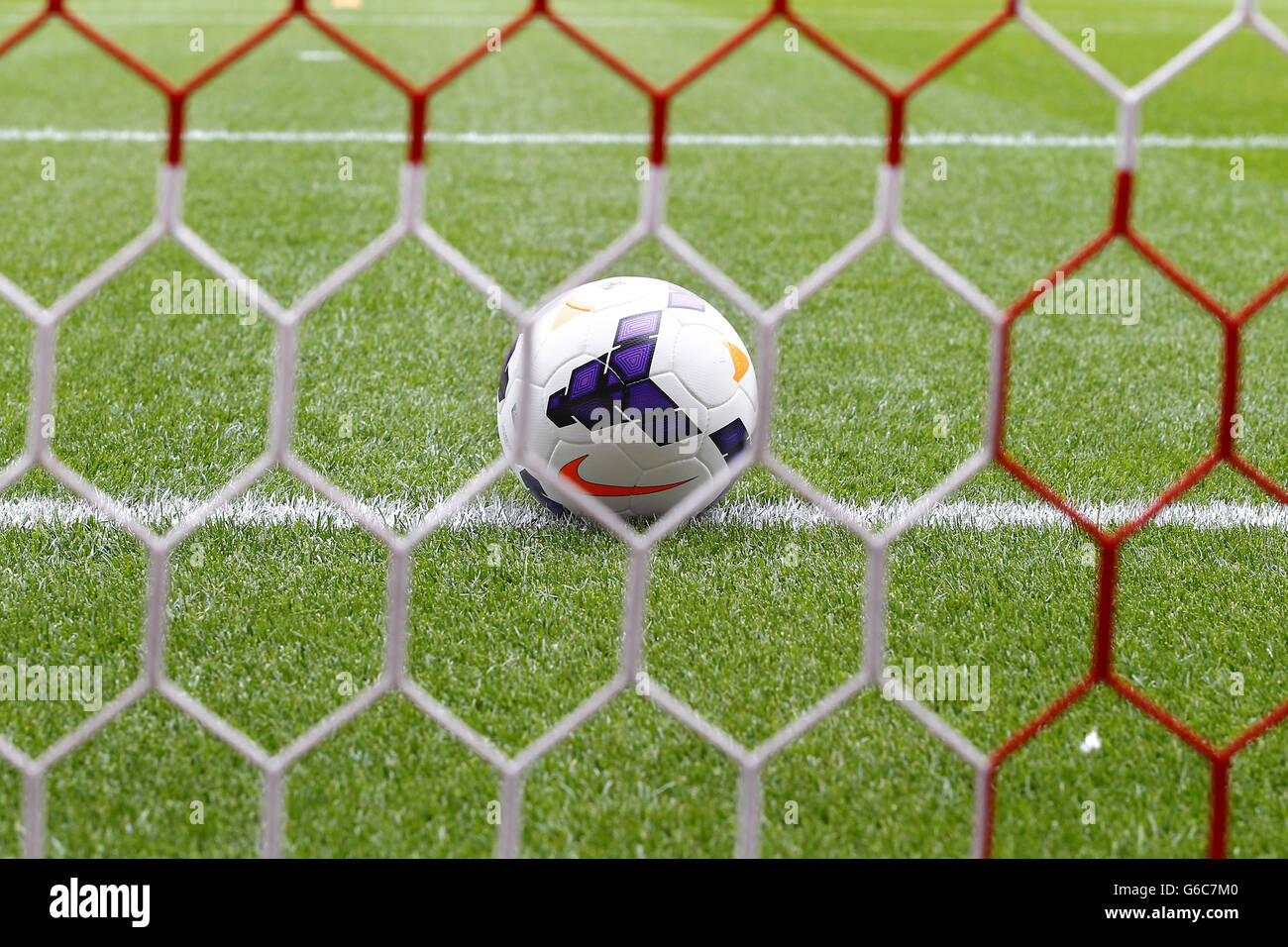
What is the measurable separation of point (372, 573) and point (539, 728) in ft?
1.91

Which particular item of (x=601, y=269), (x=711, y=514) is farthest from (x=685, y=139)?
→ (x=601, y=269)

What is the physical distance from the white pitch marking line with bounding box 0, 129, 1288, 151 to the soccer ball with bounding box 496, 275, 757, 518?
4218 millimetres

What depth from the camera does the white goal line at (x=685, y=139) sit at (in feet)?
21.7

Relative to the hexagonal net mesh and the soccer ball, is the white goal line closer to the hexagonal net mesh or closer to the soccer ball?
the soccer ball

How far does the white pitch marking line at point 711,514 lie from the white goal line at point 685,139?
420 cm

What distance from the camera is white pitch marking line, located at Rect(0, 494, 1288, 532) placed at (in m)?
2.65

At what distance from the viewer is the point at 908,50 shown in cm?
1158

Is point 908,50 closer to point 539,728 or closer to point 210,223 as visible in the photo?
A: point 210,223

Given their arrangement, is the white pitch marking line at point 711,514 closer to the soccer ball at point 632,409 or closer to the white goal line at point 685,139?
the soccer ball at point 632,409

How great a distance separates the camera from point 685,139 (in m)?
6.86

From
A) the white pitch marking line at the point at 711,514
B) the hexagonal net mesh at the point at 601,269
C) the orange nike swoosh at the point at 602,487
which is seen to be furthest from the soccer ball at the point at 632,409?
the hexagonal net mesh at the point at 601,269

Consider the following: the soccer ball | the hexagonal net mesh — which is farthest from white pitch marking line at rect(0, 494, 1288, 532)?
the hexagonal net mesh

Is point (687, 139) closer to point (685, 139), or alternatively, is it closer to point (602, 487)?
point (685, 139)

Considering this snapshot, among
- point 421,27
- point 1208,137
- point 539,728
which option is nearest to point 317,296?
point 539,728
